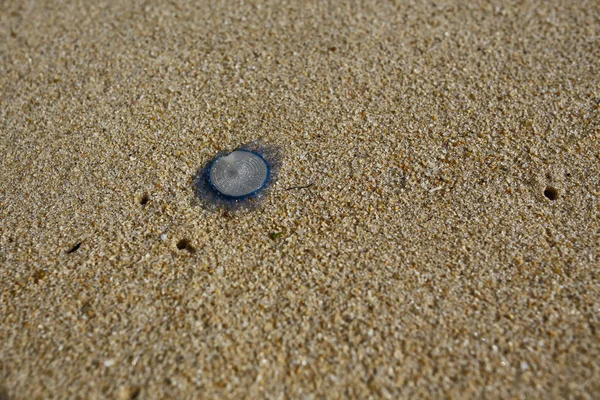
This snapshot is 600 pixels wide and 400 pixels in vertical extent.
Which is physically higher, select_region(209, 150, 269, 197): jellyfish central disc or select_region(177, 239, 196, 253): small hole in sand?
select_region(209, 150, 269, 197): jellyfish central disc

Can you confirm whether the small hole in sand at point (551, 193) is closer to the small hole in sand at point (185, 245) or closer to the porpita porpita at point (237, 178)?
the porpita porpita at point (237, 178)

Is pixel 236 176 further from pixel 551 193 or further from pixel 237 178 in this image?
pixel 551 193

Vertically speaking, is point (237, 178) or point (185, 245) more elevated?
point (237, 178)

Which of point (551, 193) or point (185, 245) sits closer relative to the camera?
point (185, 245)

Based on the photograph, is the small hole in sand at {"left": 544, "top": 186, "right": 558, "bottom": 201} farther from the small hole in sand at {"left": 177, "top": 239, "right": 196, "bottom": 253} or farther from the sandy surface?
the small hole in sand at {"left": 177, "top": 239, "right": 196, "bottom": 253}

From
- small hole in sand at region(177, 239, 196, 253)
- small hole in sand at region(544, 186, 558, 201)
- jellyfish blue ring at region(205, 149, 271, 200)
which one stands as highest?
jellyfish blue ring at region(205, 149, 271, 200)

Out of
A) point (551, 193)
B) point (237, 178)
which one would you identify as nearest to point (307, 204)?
point (237, 178)

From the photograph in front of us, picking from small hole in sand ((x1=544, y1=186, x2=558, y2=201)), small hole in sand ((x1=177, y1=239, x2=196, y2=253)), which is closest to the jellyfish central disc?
small hole in sand ((x1=177, y1=239, x2=196, y2=253))
